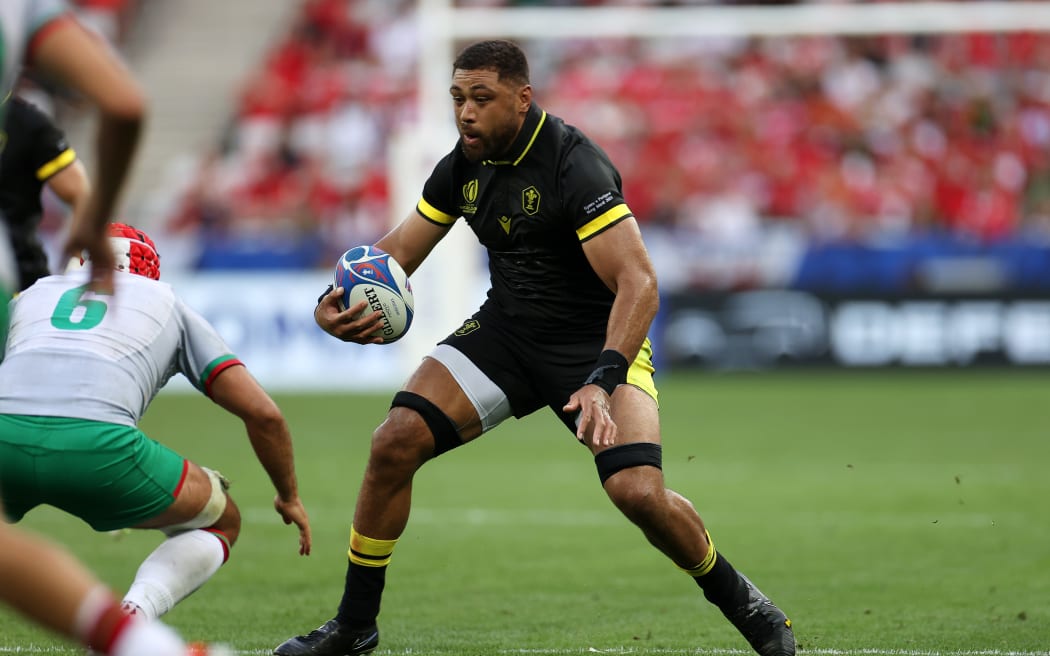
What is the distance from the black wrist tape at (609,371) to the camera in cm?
520

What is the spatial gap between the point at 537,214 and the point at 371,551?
1.42 metres

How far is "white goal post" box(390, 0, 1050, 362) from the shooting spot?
15.8m

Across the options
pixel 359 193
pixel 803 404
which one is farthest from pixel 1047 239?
pixel 359 193

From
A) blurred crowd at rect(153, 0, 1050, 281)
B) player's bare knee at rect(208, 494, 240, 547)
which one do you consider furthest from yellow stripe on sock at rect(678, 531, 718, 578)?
blurred crowd at rect(153, 0, 1050, 281)

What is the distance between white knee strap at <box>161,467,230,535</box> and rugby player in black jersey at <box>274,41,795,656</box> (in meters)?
0.68

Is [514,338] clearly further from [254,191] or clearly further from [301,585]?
[254,191]

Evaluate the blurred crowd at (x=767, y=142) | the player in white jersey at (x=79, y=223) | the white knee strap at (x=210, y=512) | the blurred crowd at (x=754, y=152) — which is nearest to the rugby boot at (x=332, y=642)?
the white knee strap at (x=210, y=512)

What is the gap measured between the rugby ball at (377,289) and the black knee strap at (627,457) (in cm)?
99

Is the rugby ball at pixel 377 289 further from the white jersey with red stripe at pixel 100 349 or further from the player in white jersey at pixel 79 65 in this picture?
the player in white jersey at pixel 79 65

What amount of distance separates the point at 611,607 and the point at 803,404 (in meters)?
9.78

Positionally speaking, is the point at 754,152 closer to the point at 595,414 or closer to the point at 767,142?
the point at 767,142

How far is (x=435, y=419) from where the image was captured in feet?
18.3

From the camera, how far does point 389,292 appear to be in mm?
5688

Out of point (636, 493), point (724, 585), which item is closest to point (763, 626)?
point (724, 585)
